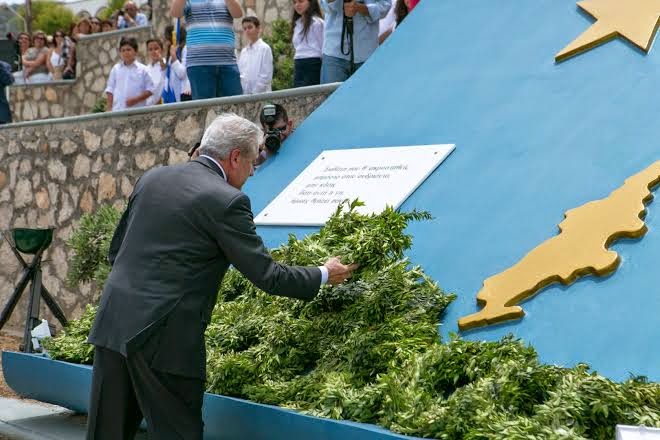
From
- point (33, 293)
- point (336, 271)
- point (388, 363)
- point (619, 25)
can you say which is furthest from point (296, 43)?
point (388, 363)

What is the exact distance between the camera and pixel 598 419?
2.96 m

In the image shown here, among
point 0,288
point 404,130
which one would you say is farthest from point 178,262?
point 0,288

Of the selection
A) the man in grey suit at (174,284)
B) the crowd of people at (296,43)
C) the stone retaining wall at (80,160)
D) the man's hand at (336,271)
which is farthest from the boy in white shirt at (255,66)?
the man in grey suit at (174,284)

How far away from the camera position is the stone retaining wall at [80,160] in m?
7.64

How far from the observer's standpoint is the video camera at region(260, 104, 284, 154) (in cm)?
605

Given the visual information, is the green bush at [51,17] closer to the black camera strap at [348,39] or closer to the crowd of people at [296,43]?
the crowd of people at [296,43]

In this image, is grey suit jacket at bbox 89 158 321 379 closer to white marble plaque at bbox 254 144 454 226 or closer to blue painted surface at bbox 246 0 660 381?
blue painted surface at bbox 246 0 660 381

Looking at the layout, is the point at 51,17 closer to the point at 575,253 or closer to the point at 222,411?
the point at 222,411

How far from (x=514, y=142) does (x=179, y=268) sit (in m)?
1.89

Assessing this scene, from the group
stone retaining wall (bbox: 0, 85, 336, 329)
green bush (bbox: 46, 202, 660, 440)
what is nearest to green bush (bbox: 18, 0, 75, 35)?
stone retaining wall (bbox: 0, 85, 336, 329)

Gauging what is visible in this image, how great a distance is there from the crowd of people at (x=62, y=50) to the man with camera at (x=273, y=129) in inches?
419

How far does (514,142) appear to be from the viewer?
186 inches

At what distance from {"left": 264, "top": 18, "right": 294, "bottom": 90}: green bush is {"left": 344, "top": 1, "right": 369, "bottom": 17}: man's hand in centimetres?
410

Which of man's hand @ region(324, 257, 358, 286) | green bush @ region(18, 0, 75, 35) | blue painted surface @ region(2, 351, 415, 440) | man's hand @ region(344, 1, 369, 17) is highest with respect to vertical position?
green bush @ region(18, 0, 75, 35)
